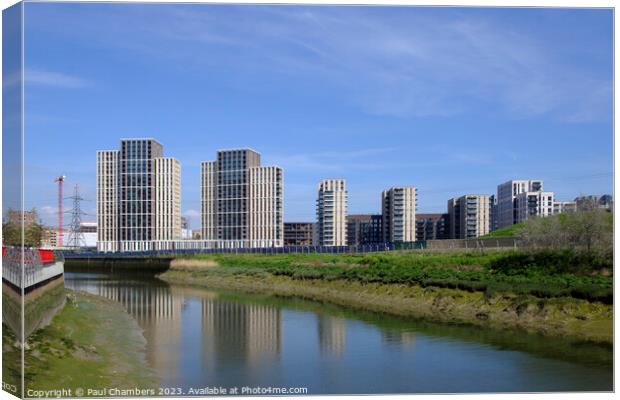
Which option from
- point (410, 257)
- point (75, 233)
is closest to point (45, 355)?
point (75, 233)

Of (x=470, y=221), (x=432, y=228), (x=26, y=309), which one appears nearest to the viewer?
(x=26, y=309)

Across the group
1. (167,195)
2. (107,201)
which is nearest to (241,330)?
(167,195)

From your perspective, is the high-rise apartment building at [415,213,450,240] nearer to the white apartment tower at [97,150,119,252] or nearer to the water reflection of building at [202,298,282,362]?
the water reflection of building at [202,298,282,362]

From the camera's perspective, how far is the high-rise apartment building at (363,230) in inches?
1219

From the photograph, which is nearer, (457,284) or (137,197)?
(457,284)

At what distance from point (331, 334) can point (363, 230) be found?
13.6 metres

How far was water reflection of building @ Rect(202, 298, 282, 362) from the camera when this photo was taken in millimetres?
15633

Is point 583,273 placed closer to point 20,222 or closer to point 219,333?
point 219,333

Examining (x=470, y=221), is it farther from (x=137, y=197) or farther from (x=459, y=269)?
(x=137, y=197)

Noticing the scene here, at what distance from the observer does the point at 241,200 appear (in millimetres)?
22188

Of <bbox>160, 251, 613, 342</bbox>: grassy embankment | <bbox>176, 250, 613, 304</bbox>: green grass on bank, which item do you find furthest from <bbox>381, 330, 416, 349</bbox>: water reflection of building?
<bbox>176, 250, 613, 304</bbox>: green grass on bank

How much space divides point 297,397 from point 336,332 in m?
8.80

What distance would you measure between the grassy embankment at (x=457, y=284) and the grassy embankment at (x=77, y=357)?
34.8ft

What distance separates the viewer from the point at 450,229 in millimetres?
34750
